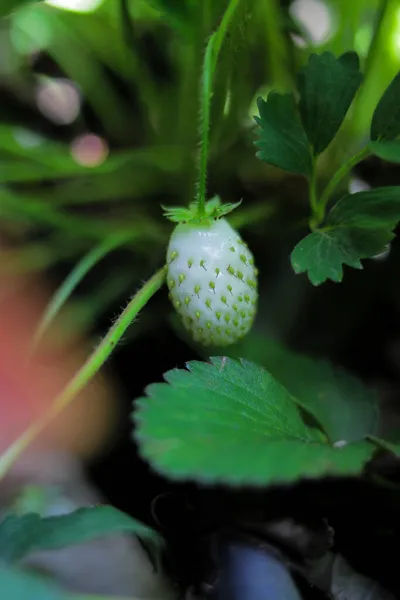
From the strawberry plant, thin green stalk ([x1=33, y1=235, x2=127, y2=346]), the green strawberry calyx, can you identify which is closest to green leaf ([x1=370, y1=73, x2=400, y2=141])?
the strawberry plant

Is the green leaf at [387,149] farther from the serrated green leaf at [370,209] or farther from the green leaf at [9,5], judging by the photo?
the green leaf at [9,5]

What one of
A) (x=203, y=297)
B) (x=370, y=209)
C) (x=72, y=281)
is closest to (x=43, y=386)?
(x=72, y=281)

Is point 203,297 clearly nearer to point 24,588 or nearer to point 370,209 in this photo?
point 370,209

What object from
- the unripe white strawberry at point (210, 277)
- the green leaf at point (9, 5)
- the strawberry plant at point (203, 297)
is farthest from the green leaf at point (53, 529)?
the green leaf at point (9, 5)

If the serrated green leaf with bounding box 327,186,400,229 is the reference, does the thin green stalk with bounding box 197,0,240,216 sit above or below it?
above

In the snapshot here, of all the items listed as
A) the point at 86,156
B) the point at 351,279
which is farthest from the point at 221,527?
the point at 86,156

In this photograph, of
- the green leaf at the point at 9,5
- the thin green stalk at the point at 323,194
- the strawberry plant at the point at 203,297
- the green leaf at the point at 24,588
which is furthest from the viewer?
the green leaf at the point at 9,5

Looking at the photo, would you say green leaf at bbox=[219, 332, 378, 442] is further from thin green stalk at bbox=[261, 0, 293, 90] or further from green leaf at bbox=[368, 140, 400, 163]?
thin green stalk at bbox=[261, 0, 293, 90]
